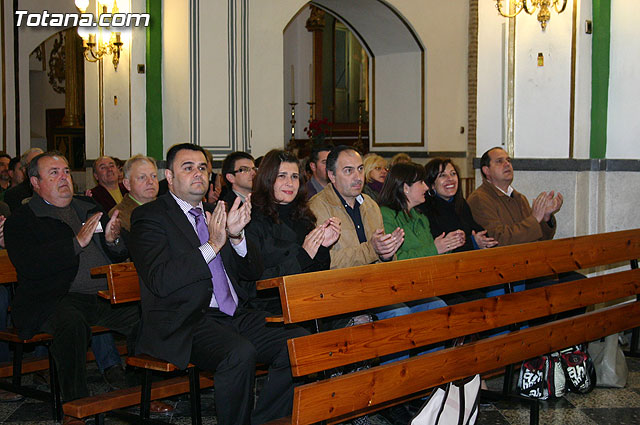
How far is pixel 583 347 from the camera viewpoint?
4.37 metres

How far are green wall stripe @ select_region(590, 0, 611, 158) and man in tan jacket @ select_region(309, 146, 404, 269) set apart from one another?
7.71 ft

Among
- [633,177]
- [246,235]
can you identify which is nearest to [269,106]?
[633,177]

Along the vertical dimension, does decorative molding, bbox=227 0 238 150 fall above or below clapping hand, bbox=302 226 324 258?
above

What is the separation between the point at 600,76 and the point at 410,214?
2286 mm

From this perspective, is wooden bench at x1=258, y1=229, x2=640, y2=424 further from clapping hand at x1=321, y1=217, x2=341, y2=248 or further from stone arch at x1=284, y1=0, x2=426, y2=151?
stone arch at x1=284, y1=0, x2=426, y2=151

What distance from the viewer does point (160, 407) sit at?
3.83 meters

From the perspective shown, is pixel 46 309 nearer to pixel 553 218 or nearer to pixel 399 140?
pixel 553 218

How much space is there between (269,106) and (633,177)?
394cm

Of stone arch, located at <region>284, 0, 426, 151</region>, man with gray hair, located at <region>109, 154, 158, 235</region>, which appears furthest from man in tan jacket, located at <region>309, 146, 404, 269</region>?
stone arch, located at <region>284, 0, 426, 151</region>

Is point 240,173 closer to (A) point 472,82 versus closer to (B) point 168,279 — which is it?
(B) point 168,279

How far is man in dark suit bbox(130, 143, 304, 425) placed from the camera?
3078 mm

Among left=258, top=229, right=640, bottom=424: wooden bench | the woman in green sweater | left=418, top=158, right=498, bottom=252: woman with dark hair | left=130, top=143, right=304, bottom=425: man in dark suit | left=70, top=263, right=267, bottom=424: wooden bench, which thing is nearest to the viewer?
left=258, top=229, right=640, bottom=424: wooden bench

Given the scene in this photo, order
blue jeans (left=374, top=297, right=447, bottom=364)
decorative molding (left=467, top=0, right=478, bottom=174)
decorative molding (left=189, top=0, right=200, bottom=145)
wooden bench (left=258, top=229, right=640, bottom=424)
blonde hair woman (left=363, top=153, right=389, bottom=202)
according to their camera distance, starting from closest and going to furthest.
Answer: wooden bench (left=258, top=229, right=640, bottom=424), blue jeans (left=374, top=297, right=447, bottom=364), blonde hair woman (left=363, top=153, right=389, bottom=202), decorative molding (left=189, top=0, right=200, bottom=145), decorative molding (left=467, top=0, right=478, bottom=174)

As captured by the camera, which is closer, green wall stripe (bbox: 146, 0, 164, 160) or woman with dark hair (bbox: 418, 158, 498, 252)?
woman with dark hair (bbox: 418, 158, 498, 252)
